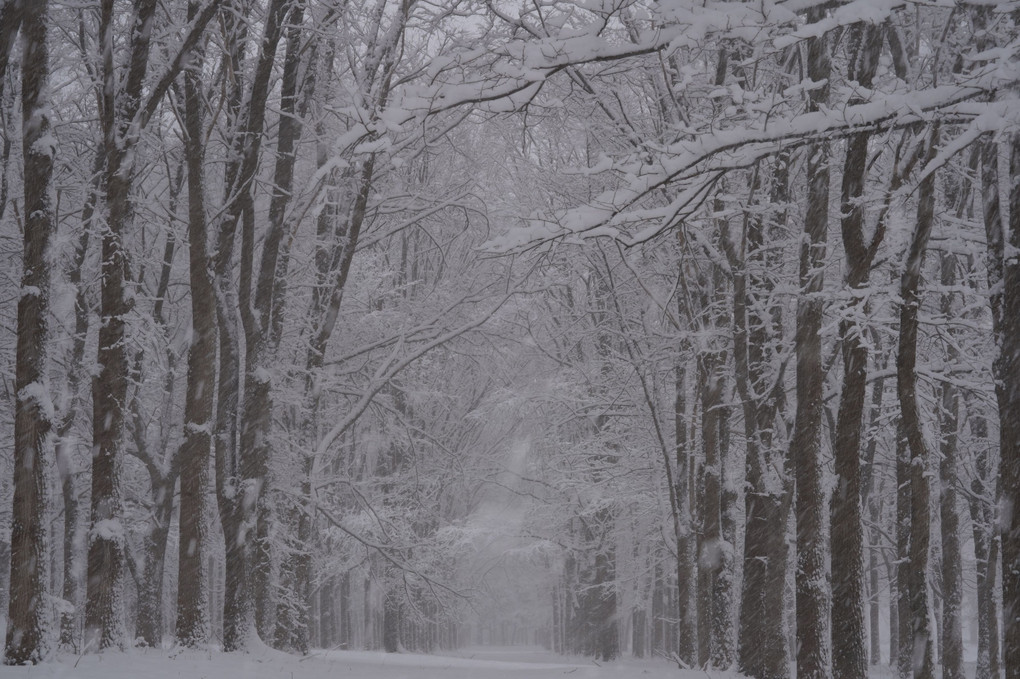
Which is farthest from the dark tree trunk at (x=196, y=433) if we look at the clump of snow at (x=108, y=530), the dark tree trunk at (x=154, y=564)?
the dark tree trunk at (x=154, y=564)

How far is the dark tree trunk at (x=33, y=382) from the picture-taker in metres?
7.79

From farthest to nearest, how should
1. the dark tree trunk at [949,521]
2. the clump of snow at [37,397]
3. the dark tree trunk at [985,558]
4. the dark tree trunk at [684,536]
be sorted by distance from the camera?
the dark tree trunk at [985,558] → the dark tree trunk at [949,521] → the dark tree trunk at [684,536] → the clump of snow at [37,397]

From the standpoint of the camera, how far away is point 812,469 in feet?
31.4

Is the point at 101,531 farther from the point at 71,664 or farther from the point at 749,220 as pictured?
the point at 749,220

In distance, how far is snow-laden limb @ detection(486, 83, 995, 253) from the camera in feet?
18.7

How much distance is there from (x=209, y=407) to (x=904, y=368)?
8.72 m

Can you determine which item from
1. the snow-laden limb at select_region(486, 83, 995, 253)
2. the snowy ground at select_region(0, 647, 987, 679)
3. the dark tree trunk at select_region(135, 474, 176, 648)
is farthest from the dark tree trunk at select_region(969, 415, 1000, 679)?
the dark tree trunk at select_region(135, 474, 176, 648)

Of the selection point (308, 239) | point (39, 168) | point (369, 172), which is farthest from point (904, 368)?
point (308, 239)

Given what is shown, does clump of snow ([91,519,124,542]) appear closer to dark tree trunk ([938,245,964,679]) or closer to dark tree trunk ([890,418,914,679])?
dark tree trunk ([890,418,914,679])

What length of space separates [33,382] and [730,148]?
6.96 meters

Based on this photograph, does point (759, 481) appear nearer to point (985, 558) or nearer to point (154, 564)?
point (985, 558)

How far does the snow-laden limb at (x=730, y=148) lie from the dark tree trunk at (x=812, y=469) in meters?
3.03

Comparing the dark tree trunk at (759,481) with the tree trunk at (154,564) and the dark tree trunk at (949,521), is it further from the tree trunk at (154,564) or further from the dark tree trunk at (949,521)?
the tree trunk at (154,564)

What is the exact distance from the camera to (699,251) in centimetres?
1430
